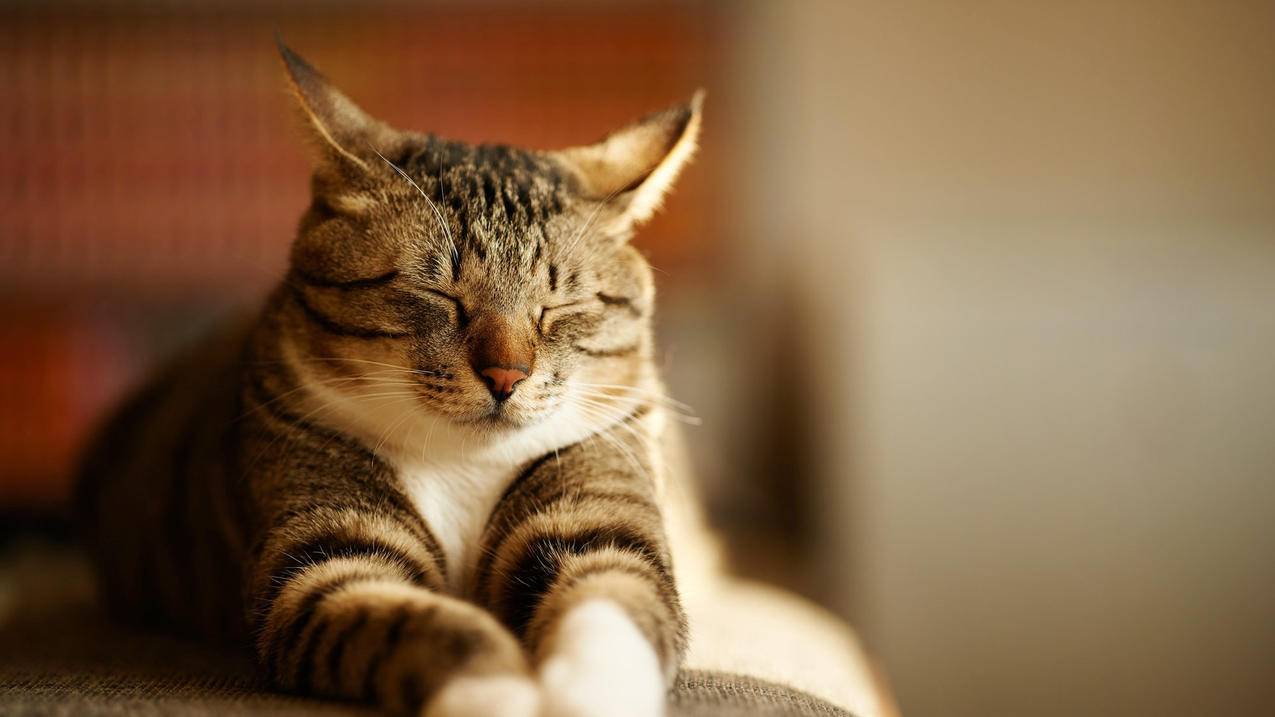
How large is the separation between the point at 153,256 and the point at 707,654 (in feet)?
6.80

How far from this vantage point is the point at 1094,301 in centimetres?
182

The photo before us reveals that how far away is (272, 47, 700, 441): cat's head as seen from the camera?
85 cm

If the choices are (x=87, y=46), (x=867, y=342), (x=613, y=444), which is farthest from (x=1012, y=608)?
(x=87, y=46)

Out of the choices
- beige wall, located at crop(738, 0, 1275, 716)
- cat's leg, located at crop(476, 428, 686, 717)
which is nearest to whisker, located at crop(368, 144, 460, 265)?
cat's leg, located at crop(476, 428, 686, 717)

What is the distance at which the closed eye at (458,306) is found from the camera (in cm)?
86

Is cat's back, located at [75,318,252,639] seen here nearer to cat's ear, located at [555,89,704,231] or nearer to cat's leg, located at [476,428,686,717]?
cat's leg, located at [476,428,686,717]

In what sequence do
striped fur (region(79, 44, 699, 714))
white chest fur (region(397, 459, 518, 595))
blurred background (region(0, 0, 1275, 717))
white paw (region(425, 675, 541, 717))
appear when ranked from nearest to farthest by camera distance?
white paw (region(425, 675, 541, 717)) < striped fur (region(79, 44, 699, 714)) < white chest fur (region(397, 459, 518, 595)) < blurred background (region(0, 0, 1275, 717))

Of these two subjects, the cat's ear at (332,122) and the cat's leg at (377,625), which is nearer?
the cat's leg at (377,625)

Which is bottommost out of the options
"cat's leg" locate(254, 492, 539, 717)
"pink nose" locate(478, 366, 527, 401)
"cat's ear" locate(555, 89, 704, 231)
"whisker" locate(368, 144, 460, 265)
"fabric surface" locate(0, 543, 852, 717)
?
"fabric surface" locate(0, 543, 852, 717)

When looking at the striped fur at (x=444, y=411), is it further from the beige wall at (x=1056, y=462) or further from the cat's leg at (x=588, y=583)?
the beige wall at (x=1056, y=462)

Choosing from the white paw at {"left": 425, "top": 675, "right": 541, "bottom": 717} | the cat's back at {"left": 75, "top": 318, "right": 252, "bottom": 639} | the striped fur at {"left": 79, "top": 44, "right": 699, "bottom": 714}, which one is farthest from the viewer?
the cat's back at {"left": 75, "top": 318, "right": 252, "bottom": 639}

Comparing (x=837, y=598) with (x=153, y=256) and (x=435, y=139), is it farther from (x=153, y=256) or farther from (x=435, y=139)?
(x=153, y=256)

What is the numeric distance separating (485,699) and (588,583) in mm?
196

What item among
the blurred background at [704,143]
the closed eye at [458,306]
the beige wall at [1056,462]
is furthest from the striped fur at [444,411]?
the blurred background at [704,143]
